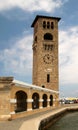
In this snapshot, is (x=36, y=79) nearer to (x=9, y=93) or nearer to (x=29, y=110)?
Result: (x=29, y=110)

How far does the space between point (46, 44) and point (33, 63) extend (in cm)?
640

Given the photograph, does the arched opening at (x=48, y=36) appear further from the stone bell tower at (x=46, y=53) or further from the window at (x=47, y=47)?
the window at (x=47, y=47)

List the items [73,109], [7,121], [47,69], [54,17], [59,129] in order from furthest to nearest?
1. [54,17]
2. [47,69]
3. [73,109]
4. [59,129]
5. [7,121]

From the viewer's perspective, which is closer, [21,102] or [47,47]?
[21,102]

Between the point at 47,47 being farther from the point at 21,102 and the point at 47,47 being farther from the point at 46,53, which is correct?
the point at 21,102

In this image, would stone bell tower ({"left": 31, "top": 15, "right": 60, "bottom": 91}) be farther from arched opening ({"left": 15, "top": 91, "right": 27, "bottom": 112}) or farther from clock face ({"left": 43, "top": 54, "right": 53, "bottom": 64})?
arched opening ({"left": 15, "top": 91, "right": 27, "bottom": 112})

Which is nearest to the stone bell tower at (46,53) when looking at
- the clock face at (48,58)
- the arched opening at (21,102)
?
the clock face at (48,58)

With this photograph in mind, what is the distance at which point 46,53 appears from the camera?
59.3 metres

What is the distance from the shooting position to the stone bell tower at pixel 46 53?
58125 mm

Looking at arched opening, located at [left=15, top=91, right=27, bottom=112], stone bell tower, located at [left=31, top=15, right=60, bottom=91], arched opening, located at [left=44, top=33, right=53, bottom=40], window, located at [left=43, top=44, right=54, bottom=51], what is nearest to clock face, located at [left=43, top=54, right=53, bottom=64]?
stone bell tower, located at [left=31, top=15, right=60, bottom=91]

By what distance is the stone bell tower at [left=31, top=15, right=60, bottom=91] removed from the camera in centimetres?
5812

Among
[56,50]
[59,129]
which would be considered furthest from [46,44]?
[59,129]

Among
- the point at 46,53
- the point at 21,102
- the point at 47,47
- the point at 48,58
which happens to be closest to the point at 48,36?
the point at 47,47

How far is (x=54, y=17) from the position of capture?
2456 inches
